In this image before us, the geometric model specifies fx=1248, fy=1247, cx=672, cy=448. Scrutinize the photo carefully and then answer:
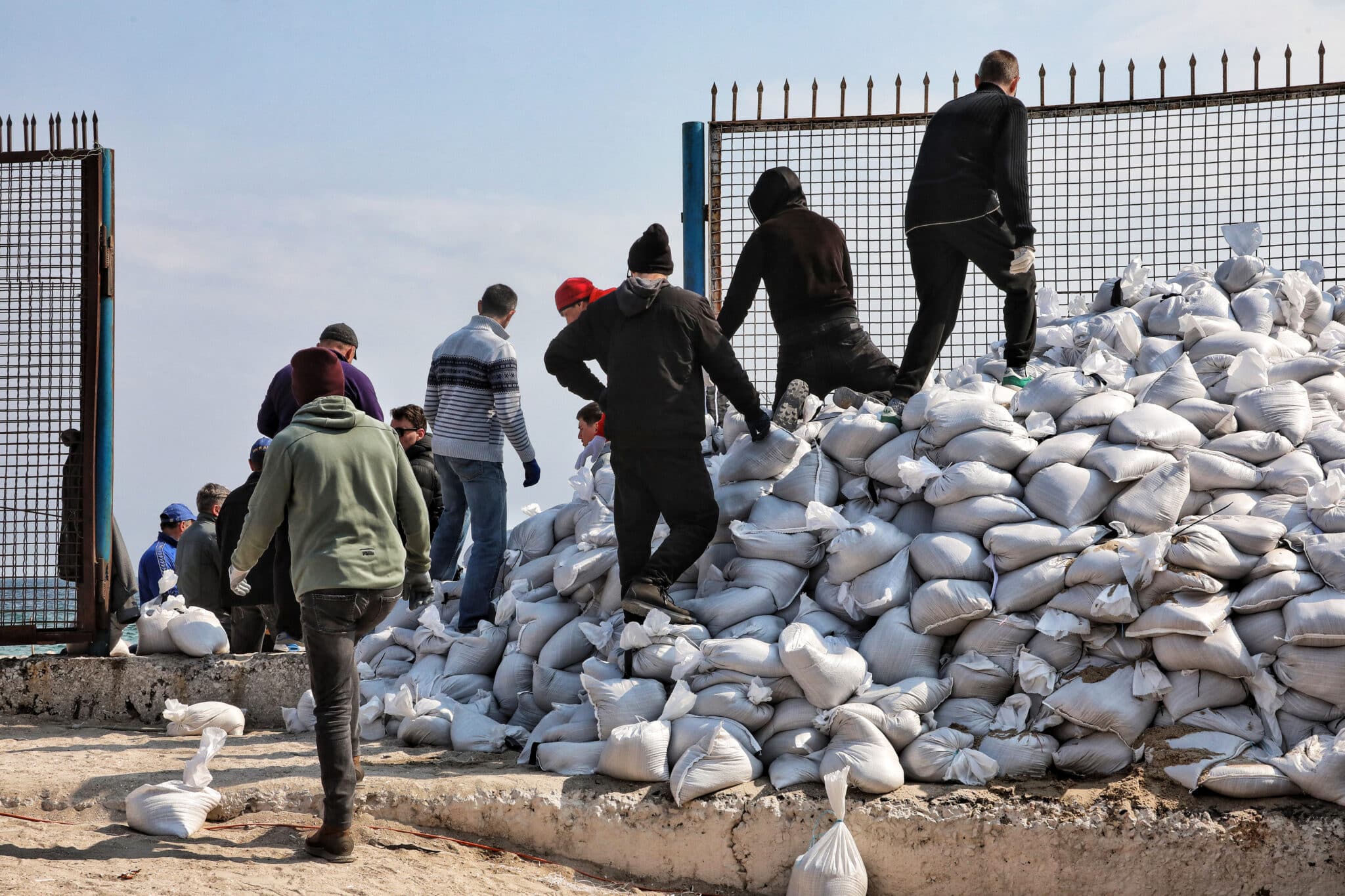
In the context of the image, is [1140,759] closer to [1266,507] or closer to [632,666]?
[1266,507]

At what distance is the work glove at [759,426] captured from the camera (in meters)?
5.04

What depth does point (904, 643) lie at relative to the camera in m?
4.43

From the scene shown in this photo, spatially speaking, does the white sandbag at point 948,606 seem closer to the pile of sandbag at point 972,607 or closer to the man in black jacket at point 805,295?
the pile of sandbag at point 972,607

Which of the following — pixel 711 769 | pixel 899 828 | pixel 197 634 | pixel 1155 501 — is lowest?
pixel 899 828

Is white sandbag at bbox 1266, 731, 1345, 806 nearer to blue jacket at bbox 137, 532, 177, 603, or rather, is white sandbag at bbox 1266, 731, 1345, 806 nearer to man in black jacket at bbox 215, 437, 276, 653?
man in black jacket at bbox 215, 437, 276, 653

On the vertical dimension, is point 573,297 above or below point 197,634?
above

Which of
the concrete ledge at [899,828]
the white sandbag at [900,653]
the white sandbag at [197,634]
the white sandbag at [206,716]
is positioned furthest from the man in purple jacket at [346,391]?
the white sandbag at [900,653]

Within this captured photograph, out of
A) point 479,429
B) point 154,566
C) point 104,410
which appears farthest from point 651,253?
point 154,566

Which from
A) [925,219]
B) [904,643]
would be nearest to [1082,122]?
[925,219]

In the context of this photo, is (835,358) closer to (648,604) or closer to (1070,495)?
(1070,495)

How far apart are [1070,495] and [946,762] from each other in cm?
112

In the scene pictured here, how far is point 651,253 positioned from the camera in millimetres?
4734

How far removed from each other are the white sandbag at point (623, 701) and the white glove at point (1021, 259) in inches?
97.9

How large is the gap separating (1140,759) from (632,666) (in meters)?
1.79
